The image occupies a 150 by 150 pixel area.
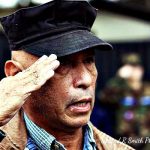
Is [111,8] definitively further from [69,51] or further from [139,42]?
[69,51]

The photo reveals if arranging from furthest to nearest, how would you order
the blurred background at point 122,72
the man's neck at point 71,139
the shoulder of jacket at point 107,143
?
1. the blurred background at point 122,72
2. the shoulder of jacket at point 107,143
3. the man's neck at point 71,139

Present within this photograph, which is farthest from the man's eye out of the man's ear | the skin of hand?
the man's ear

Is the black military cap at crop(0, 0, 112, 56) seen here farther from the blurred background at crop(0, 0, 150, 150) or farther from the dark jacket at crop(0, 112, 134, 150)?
the blurred background at crop(0, 0, 150, 150)

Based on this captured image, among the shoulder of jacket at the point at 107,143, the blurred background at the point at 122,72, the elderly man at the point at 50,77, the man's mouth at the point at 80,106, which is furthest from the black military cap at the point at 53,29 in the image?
the blurred background at the point at 122,72

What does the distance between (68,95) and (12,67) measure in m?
0.36

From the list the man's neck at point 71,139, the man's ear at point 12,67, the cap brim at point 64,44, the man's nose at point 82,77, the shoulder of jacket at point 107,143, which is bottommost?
the shoulder of jacket at point 107,143

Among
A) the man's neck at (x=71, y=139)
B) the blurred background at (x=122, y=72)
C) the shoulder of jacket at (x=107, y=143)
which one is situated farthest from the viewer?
the blurred background at (x=122, y=72)

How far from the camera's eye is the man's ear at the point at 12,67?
2719mm

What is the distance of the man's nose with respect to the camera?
259cm

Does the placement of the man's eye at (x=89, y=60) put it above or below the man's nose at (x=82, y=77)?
above

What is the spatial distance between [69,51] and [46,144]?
0.47 meters

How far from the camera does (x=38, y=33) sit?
105 inches

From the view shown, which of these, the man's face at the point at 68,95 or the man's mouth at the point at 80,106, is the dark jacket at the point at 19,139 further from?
the man's mouth at the point at 80,106

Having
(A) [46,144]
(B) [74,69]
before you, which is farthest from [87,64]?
(A) [46,144]
